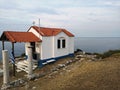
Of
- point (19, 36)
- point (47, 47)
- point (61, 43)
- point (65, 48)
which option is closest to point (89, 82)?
point (47, 47)

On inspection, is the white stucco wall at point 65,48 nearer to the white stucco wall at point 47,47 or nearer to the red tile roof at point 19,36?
the white stucco wall at point 47,47

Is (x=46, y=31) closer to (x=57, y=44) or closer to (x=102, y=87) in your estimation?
(x=57, y=44)

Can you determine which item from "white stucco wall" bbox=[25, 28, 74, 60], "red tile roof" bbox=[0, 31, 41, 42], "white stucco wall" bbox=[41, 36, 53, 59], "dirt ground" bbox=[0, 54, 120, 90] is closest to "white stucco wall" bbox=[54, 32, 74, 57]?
"white stucco wall" bbox=[25, 28, 74, 60]

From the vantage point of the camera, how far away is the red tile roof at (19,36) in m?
20.6

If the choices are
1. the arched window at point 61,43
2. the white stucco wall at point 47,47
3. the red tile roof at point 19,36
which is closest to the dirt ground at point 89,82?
the red tile roof at point 19,36

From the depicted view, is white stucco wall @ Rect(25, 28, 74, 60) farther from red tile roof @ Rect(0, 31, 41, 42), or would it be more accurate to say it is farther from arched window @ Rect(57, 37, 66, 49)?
red tile roof @ Rect(0, 31, 41, 42)

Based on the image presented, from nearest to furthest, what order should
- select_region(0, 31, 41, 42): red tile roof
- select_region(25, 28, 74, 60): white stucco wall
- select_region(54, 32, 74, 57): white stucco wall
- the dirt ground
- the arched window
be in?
1. the dirt ground
2. select_region(0, 31, 41, 42): red tile roof
3. select_region(25, 28, 74, 60): white stucco wall
4. select_region(54, 32, 74, 57): white stucco wall
5. the arched window

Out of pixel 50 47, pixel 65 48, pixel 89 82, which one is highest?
pixel 50 47

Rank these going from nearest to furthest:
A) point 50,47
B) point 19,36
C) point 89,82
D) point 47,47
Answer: point 89,82
point 19,36
point 47,47
point 50,47

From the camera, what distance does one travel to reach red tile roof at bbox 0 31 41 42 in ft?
67.6

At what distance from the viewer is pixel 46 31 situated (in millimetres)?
24328

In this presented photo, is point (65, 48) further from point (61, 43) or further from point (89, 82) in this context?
point (89, 82)

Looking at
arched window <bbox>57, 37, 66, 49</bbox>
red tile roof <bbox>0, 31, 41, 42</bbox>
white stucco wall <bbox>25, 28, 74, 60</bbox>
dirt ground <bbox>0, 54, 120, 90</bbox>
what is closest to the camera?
dirt ground <bbox>0, 54, 120, 90</bbox>

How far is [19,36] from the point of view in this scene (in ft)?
71.2
